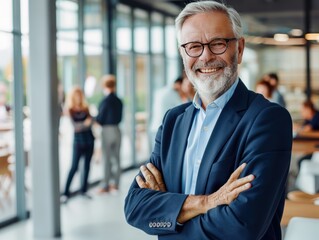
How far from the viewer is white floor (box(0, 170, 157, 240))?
6398mm

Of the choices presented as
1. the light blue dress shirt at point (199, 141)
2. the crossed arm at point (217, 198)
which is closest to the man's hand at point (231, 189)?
the crossed arm at point (217, 198)

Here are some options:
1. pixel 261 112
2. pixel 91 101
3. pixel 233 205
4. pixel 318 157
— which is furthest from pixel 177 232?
pixel 91 101

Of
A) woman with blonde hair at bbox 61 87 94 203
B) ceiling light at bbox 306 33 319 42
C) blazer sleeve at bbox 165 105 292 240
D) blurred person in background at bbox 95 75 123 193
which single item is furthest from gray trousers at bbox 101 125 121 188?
blazer sleeve at bbox 165 105 292 240

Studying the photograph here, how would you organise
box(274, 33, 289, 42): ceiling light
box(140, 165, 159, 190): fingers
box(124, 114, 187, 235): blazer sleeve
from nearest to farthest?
box(124, 114, 187, 235): blazer sleeve < box(140, 165, 159, 190): fingers < box(274, 33, 289, 42): ceiling light

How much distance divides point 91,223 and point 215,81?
5.41 metres

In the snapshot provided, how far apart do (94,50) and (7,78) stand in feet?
10.3

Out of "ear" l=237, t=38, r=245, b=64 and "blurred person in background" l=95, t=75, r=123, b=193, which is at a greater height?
"ear" l=237, t=38, r=245, b=64

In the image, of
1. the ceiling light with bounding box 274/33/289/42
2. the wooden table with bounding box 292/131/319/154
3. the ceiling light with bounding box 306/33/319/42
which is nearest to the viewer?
the wooden table with bounding box 292/131/319/154

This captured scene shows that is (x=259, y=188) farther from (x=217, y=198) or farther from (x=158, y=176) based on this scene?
(x=158, y=176)

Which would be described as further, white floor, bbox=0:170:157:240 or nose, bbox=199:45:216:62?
white floor, bbox=0:170:157:240

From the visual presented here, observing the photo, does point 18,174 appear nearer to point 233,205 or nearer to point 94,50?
point 94,50

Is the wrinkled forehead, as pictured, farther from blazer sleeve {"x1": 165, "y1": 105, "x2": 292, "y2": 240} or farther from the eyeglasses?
blazer sleeve {"x1": 165, "y1": 105, "x2": 292, "y2": 240}

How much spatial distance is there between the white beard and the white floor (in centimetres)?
450

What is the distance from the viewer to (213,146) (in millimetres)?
1834
